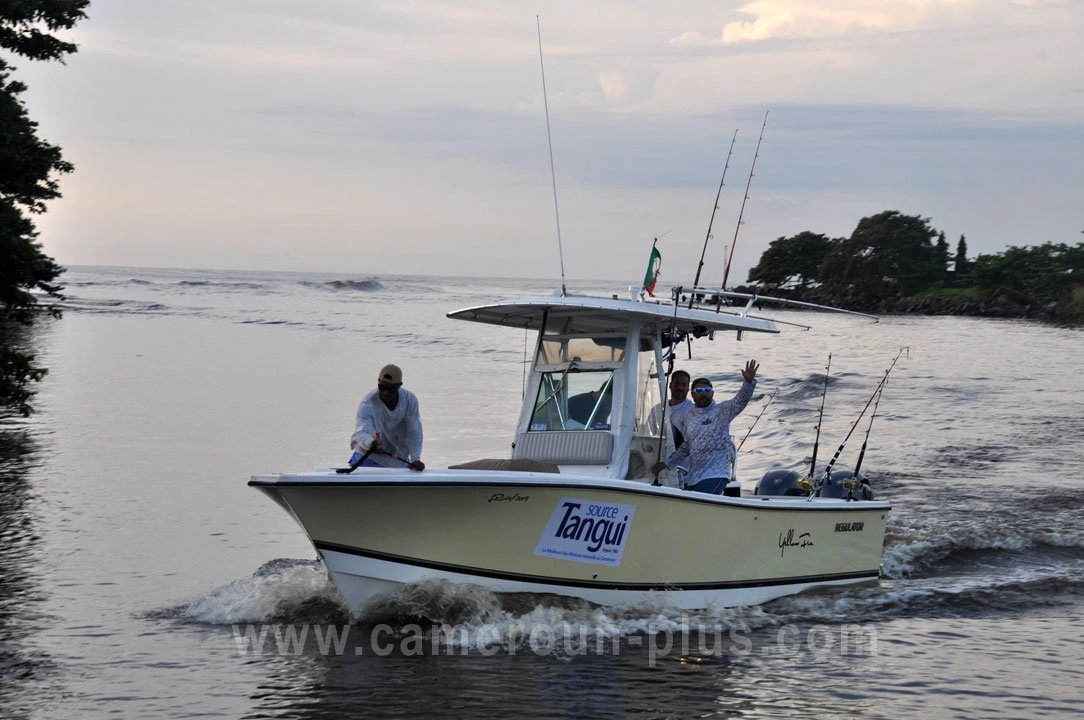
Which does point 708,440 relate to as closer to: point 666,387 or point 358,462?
point 666,387

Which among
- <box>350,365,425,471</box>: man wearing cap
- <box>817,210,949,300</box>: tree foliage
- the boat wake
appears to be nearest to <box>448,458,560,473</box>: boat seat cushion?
<box>350,365,425,471</box>: man wearing cap

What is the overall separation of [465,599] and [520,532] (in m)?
0.68

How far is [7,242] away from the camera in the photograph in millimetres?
15523

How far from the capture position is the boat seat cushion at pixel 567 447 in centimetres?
1084

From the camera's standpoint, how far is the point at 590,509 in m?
9.45

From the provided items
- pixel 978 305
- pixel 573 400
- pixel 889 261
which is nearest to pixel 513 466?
pixel 573 400

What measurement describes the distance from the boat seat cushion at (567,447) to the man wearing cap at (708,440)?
492 mm

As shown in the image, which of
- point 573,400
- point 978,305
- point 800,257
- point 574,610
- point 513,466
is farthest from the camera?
point 800,257

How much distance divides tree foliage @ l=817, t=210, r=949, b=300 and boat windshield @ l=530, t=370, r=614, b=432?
238 ft

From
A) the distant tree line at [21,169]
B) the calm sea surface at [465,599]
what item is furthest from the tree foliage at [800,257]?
the distant tree line at [21,169]

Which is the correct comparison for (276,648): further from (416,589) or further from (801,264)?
(801,264)

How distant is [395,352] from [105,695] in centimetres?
3221

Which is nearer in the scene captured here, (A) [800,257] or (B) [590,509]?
(B) [590,509]

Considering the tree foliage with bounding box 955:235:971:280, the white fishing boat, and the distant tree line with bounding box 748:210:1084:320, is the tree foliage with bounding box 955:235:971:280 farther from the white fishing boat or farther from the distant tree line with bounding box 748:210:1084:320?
the white fishing boat
